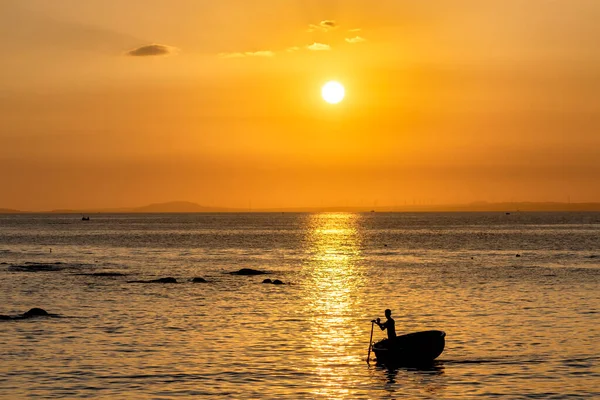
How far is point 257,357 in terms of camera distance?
42281 mm

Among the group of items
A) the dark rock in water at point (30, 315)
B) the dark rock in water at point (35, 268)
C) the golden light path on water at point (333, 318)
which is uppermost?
the dark rock in water at point (35, 268)

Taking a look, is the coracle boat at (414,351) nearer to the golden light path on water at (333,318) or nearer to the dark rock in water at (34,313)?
the golden light path on water at (333,318)

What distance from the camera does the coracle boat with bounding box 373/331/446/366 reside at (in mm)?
41781

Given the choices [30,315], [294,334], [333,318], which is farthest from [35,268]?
[294,334]

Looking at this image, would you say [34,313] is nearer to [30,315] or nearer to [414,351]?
[30,315]

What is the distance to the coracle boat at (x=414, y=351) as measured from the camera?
137ft

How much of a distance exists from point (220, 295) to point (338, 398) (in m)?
39.4

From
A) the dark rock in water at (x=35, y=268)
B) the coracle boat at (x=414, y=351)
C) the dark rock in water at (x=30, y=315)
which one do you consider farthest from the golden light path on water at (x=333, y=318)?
the dark rock in water at (x=35, y=268)

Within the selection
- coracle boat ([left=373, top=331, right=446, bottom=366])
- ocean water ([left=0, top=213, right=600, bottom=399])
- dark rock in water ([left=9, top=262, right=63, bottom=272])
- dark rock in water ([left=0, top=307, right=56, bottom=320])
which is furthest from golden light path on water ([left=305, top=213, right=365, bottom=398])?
dark rock in water ([left=9, top=262, right=63, bottom=272])

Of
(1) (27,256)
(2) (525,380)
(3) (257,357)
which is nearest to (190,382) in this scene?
(3) (257,357)

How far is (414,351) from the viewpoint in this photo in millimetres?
41844

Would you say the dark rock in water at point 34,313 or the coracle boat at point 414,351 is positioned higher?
the dark rock in water at point 34,313

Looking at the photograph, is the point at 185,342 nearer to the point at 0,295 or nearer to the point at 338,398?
the point at 338,398

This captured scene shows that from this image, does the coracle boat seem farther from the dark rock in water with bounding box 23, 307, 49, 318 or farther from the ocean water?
the dark rock in water with bounding box 23, 307, 49, 318
